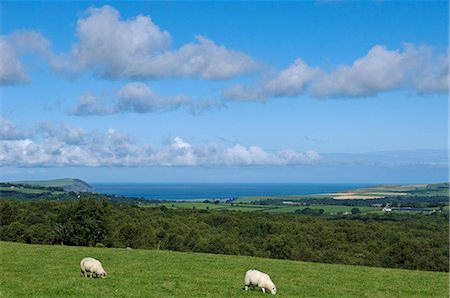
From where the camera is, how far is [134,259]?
3059 centimetres

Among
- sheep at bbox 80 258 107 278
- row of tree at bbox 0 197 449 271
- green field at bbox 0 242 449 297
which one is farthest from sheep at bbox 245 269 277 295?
row of tree at bbox 0 197 449 271

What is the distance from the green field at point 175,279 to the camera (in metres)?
18.1

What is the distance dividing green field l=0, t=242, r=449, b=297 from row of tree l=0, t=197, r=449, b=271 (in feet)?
85.0

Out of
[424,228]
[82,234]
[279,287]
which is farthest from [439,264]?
[279,287]

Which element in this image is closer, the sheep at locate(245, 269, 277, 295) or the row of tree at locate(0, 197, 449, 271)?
the sheep at locate(245, 269, 277, 295)

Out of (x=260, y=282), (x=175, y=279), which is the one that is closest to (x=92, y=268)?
(x=175, y=279)

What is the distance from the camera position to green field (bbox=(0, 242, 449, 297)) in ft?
59.4

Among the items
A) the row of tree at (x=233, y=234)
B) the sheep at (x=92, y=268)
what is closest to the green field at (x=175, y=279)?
the sheep at (x=92, y=268)

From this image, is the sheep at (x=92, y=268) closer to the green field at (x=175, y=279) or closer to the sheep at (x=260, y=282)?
the green field at (x=175, y=279)

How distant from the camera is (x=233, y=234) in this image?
85.2m

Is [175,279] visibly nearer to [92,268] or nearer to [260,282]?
[92,268]

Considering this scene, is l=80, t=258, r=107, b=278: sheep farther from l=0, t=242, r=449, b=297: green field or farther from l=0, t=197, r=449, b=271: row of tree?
l=0, t=197, r=449, b=271: row of tree

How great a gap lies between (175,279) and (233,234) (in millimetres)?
64218

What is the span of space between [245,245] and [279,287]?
52.4 m
